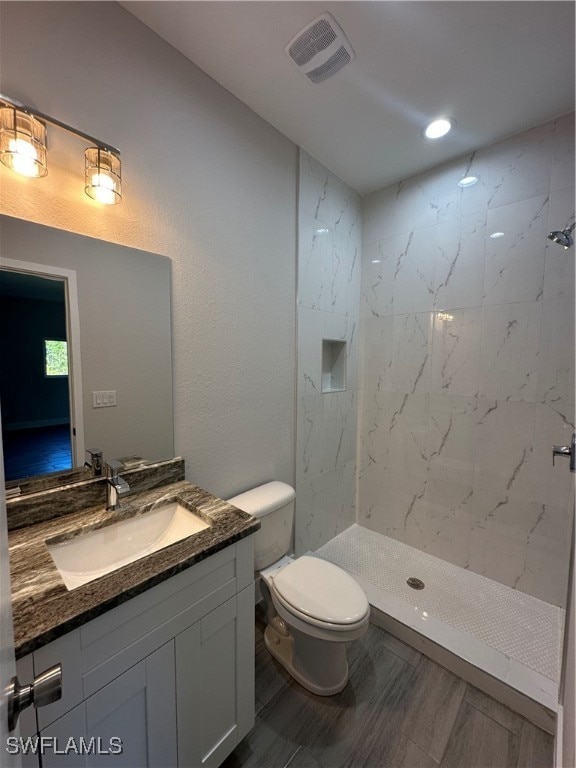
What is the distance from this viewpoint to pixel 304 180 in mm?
1872

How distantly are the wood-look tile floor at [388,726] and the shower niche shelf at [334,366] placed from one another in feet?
5.27

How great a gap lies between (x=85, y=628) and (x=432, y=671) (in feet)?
5.25

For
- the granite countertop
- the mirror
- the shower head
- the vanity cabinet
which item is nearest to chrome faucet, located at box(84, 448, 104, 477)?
the mirror

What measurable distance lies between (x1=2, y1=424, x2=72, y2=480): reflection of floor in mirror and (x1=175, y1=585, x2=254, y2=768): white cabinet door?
2.35ft

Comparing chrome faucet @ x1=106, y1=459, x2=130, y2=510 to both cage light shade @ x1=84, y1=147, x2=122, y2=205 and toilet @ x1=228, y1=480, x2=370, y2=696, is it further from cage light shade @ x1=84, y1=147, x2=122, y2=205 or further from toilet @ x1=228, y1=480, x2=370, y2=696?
cage light shade @ x1=84, y1=147, x2=122, y2=205

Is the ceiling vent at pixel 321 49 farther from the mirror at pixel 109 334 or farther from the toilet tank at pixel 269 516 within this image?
the toilet tank at pixel 269 516

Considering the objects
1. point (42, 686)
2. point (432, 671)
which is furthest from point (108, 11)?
point (432, 671)

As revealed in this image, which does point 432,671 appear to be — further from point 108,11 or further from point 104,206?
point 108,11

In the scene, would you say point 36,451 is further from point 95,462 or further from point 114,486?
point 114,486

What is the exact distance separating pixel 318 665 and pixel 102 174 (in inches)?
83.8

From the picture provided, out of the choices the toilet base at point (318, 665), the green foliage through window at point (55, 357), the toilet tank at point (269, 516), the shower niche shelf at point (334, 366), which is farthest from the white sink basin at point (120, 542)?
the shower niche shelf at point (334, 366)

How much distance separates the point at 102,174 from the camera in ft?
3.42

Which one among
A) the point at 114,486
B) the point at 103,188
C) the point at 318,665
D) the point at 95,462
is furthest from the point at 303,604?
the point at 103,188

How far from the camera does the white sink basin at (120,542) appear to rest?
0.94 meters
